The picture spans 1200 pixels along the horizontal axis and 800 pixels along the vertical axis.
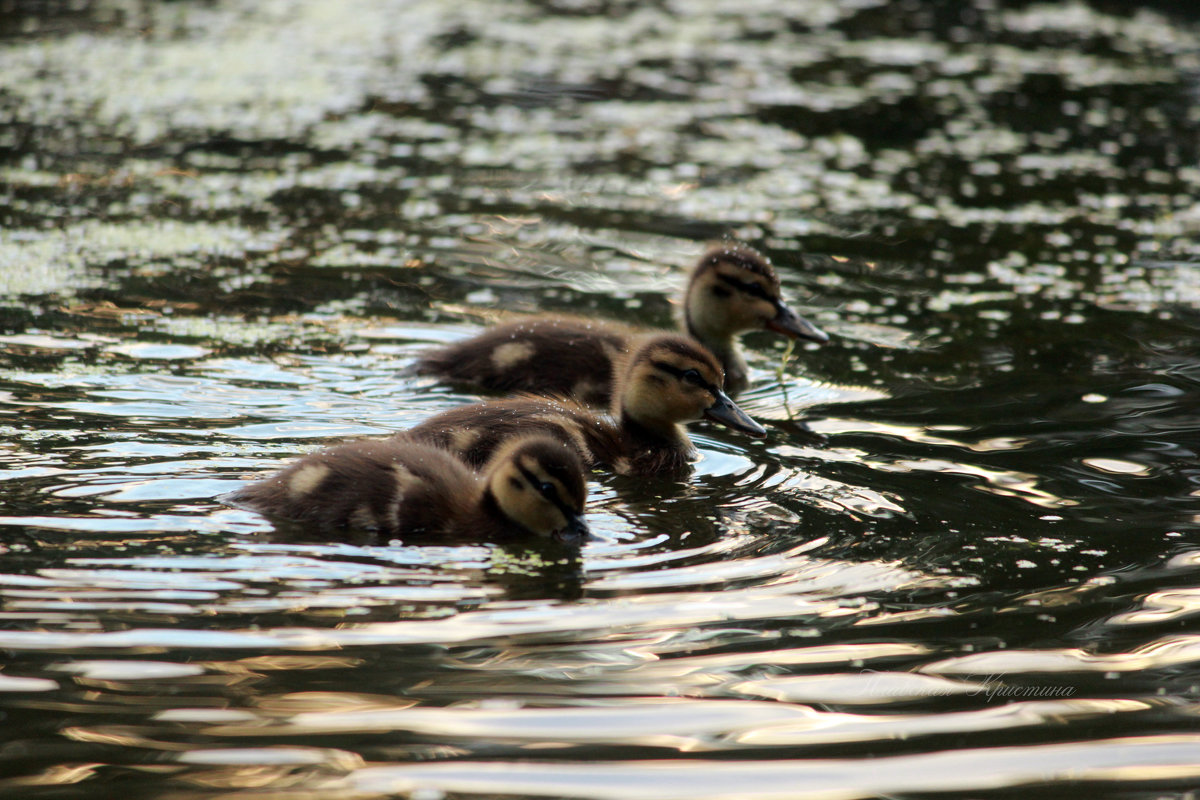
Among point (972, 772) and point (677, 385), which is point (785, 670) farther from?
point (677, 385)

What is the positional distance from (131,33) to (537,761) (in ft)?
32.8

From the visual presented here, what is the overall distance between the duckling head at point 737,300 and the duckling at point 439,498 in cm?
214

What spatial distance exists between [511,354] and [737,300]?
3.31ft

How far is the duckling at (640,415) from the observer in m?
4.66

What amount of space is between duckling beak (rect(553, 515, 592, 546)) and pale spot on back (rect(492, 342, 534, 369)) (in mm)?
1653

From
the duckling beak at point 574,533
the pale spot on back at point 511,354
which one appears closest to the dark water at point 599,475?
the duckling beak at point 574,533

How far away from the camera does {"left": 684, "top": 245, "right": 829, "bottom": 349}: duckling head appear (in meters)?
6.03

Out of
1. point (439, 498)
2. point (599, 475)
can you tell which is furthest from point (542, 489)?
point (599, 475)

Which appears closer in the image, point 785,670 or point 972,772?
point 972,772

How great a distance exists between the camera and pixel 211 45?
36.9 ft

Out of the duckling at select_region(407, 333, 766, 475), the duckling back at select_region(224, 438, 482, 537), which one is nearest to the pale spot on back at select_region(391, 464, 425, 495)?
the duckling back at select_region(224, 438, 482, 537)

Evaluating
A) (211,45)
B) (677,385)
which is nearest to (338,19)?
(211,45)

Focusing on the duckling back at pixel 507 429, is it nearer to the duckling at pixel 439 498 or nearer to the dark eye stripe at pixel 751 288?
the duckling at pixel 439 498

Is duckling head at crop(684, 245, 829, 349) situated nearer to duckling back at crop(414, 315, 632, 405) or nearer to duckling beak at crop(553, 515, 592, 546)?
duckling back at crop(414, 315, 632, 405)
